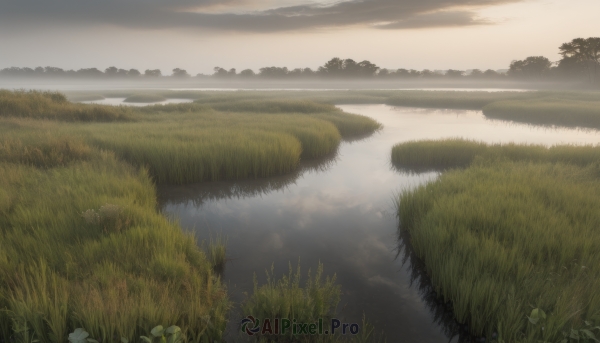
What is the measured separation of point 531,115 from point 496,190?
19303 mm

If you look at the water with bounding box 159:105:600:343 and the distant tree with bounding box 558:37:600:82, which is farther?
the distant tree with bounding box 558:37:600:82

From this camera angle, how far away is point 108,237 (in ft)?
14.1

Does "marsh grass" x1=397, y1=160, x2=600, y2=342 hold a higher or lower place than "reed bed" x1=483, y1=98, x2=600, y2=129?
lower

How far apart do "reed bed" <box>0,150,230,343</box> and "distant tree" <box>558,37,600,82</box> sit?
6624 centimetres

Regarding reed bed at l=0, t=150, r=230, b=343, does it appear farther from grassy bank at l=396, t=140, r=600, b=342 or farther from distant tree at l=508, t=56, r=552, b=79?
distant tree at l=508, t=56, r=552, b=79

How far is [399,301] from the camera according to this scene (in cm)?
428

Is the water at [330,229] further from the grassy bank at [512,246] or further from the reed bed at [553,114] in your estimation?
the reed bed at [553,114]

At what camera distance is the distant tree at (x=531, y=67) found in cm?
6944

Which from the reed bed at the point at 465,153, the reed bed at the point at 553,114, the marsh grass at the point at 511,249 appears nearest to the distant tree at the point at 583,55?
the reed bed at the point at 553,114

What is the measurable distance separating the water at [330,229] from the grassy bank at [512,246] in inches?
18.3

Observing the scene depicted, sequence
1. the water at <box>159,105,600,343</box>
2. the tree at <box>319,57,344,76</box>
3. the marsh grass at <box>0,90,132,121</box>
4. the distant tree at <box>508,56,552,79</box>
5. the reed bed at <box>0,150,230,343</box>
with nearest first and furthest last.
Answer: the reed bed at <box>0,150,230,343</box> < the water at <box>159,105,600,343</box> < the marsh grass at <box>0,90,132,121</box> < the distant tree at <box>508,56,552,79</box> < the tree at <box>319,57,344,76</box>

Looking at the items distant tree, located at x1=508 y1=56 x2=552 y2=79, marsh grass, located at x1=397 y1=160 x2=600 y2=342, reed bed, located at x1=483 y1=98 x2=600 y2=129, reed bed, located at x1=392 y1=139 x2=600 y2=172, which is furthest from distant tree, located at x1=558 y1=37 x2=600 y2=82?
marsh grass, located at x1=397 y1=160 x2=600 y2=342

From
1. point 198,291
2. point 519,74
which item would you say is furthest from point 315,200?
point 519,74

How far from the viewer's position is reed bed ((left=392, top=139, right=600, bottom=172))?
998cm
